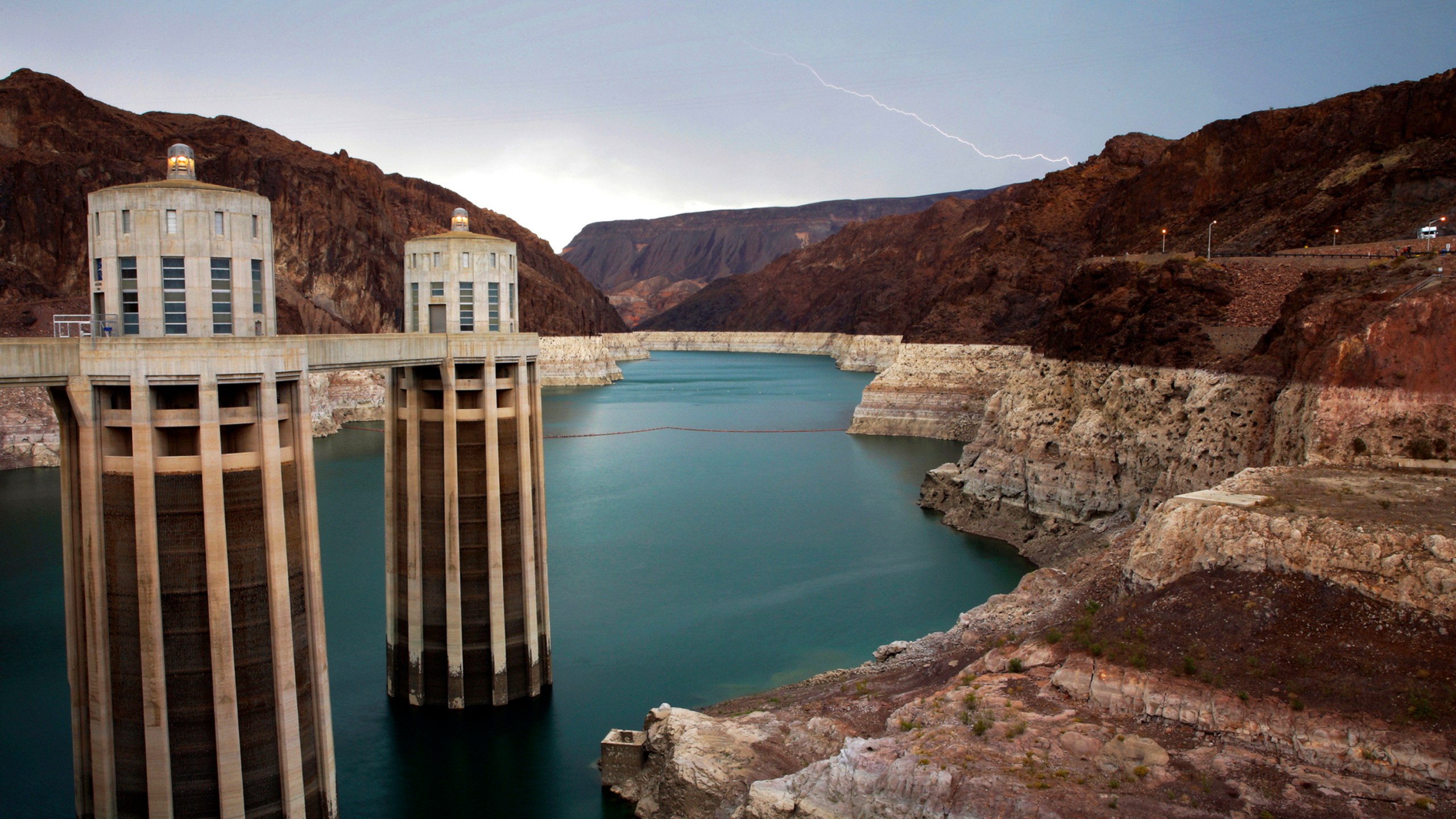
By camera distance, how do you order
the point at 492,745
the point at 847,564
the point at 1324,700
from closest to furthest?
the point at 1324,700 → the point at 492,745 → the point at 847,564

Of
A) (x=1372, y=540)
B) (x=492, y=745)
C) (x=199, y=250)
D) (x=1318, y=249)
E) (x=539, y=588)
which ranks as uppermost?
(x=1318, y=249)

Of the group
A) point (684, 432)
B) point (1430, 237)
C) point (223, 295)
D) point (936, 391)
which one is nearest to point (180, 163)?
point (223, 295)

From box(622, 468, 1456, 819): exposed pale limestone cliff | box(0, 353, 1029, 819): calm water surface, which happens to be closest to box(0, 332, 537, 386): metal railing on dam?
box(0, 353, 1029, 819): calm water surface

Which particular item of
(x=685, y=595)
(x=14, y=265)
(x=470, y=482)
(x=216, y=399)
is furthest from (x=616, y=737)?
(x=14, y=265)

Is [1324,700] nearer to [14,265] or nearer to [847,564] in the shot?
[847,564]

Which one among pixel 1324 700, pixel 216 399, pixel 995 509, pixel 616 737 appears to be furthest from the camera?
pixel 995 509

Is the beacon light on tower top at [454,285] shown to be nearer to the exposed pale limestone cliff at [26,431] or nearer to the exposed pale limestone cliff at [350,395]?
the exposed pale limestone cliff at [26,431]

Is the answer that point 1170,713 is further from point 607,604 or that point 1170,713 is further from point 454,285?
point 607,604
